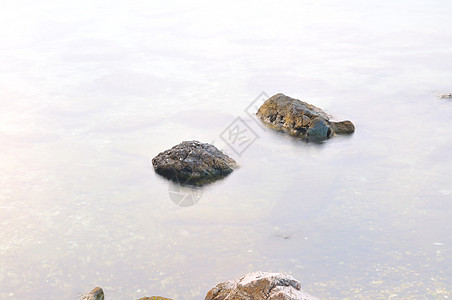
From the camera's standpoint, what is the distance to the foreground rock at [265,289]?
5977mm

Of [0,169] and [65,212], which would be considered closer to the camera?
[65,212]

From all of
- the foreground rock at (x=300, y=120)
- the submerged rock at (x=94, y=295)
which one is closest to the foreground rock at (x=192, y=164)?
the foreground rock at (x=300, y=120)

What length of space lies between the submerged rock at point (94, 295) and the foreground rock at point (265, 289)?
1.91 meters

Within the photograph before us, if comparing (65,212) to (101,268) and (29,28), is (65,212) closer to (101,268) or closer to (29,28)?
(101,268)

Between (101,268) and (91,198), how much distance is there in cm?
232

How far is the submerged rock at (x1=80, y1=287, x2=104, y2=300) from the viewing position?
292 inches

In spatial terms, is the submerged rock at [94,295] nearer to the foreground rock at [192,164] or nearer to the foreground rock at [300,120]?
the foreground rock at [192,164]

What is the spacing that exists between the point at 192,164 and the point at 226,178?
68 centimetres

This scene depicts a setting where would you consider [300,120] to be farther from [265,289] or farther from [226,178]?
[265,289]

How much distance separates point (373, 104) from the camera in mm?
15078

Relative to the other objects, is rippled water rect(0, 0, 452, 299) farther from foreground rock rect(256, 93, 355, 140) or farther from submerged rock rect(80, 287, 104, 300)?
foreground rock rect(256, 93, 355, 140)

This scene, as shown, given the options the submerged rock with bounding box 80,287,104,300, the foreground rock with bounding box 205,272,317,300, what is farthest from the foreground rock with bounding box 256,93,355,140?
the foreground rock with bounding box 205,272,317,300

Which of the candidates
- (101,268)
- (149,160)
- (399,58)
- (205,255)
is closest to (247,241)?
(205,255)

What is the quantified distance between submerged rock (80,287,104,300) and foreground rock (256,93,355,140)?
21.9ft
